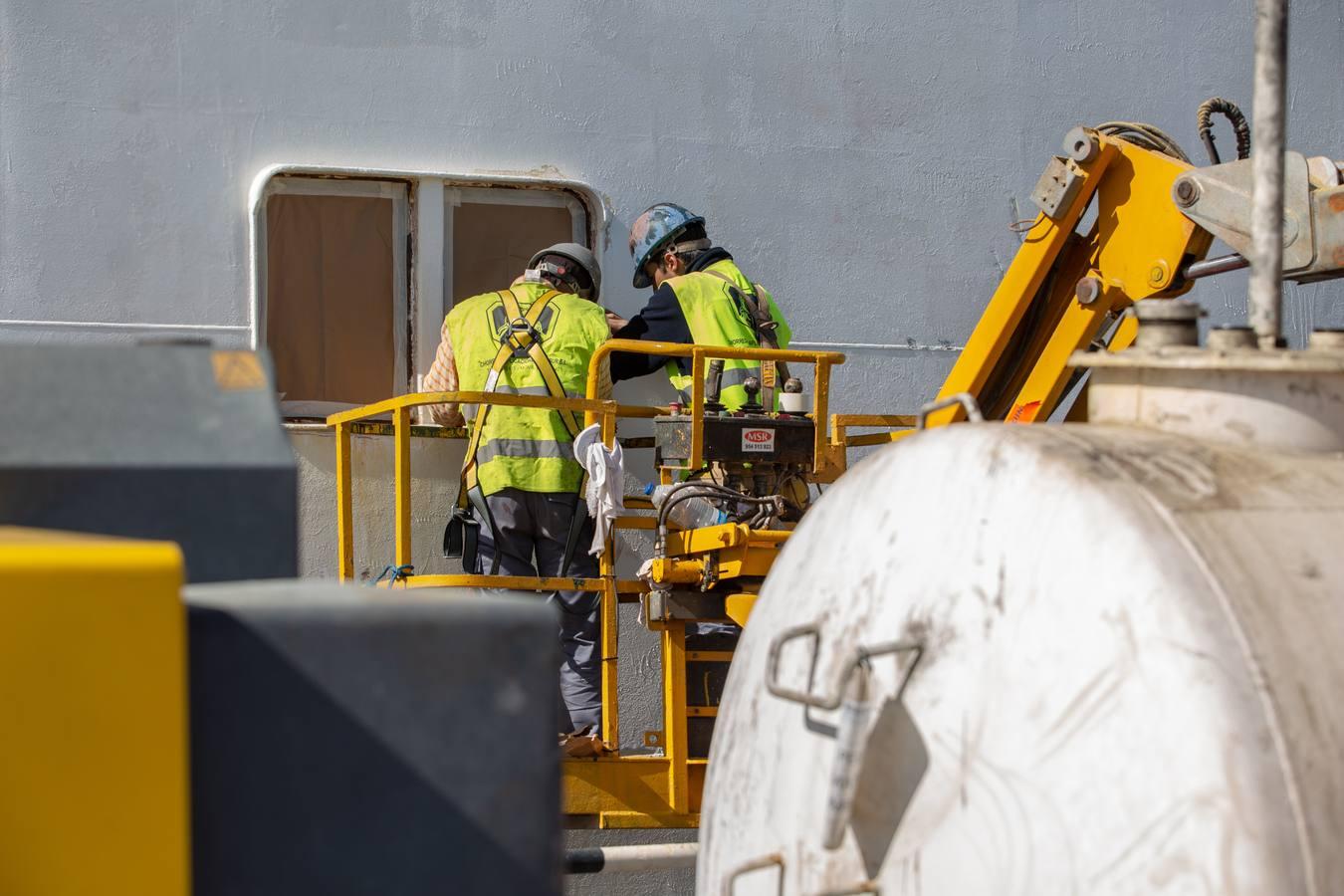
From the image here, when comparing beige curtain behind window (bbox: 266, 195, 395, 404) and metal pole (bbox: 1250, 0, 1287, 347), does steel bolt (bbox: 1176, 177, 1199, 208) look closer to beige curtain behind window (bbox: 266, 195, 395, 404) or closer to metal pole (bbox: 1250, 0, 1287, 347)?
metal pole (bbox: 1250, 0, 1287, 347)

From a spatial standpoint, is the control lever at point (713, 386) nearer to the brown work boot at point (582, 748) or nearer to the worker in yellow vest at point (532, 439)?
the worker in yellow vest at point (532, 439)

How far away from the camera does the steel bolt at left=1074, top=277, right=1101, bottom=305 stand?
190 inches

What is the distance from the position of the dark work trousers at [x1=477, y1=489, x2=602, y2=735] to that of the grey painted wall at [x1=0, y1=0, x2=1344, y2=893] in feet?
1.24

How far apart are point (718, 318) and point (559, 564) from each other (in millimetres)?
1108

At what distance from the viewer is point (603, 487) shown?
5434mm

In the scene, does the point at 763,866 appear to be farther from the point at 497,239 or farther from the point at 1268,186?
the point at 497,239

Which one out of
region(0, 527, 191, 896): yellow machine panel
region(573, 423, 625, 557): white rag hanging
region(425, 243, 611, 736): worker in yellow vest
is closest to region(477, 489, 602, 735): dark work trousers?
region(425, 243, 611, 736): worker in yellow vest

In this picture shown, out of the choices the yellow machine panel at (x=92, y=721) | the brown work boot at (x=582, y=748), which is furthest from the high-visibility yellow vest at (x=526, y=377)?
the yellow machine panel at (x=92, y=721)

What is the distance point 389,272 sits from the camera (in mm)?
6344

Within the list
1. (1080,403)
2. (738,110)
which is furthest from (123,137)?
(1080,403)

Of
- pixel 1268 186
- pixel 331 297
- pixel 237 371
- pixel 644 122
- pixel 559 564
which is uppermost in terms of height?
pixel 644 122

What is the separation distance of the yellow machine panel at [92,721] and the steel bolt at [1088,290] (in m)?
3.91

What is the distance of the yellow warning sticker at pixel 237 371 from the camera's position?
5.86 feet

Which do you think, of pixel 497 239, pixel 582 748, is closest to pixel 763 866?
pixel 582 748
